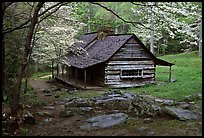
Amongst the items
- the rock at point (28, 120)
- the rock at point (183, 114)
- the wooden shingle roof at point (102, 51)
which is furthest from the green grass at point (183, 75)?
A: the rock at point (28, 120)

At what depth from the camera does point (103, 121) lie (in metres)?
10.5

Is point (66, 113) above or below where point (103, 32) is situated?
below

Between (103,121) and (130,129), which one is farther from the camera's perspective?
(103,121)

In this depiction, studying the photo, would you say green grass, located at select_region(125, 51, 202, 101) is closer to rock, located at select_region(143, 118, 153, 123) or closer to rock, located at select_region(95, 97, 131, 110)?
rock, located at select_region(95, 97, 131, 110)

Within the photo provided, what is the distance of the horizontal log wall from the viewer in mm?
25547

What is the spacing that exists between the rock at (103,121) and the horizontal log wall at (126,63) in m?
14.5

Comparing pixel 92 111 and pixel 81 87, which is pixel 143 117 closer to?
pixel 92 111

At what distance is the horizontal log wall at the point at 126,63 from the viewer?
25.5 m

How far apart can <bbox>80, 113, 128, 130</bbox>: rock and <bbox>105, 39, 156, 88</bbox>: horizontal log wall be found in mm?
14511

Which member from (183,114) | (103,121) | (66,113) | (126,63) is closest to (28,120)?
(66,113)

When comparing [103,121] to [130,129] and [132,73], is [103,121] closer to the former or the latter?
[130,129]

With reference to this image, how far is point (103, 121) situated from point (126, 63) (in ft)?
51.3

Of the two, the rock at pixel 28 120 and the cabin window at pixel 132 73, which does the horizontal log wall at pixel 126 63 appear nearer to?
the cabin window at pixel 132 73

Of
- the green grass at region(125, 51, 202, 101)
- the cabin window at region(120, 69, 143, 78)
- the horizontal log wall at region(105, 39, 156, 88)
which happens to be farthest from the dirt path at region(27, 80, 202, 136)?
the cabin window at region(120, 69, 143, 78)
